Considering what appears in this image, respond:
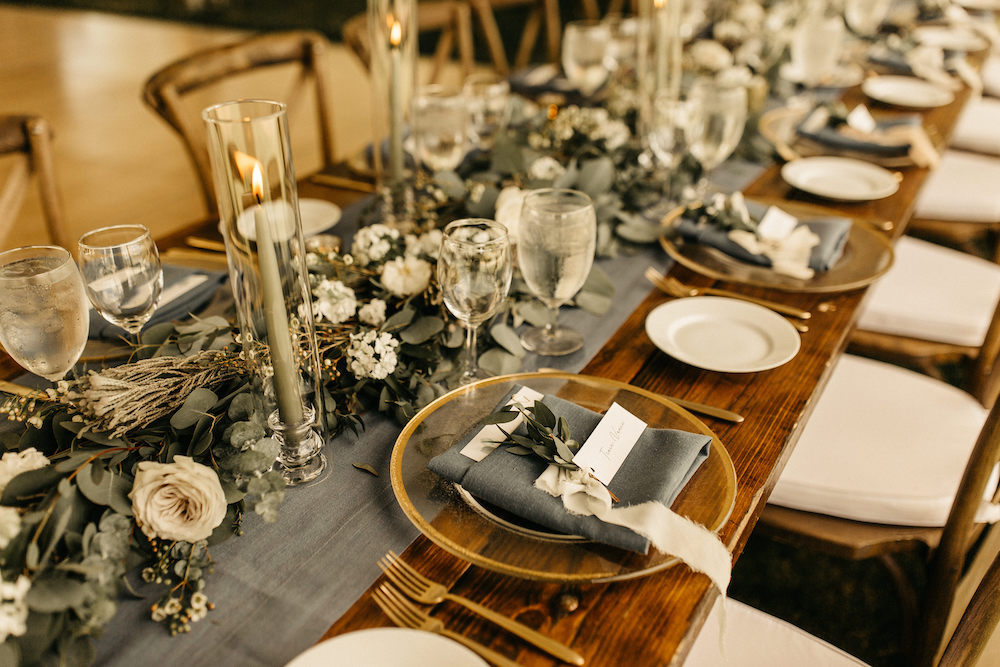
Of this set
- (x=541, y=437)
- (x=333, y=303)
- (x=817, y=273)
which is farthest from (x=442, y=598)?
(x=817, y=273)

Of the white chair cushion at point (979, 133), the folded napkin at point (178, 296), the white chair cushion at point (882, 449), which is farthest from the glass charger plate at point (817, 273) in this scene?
the white chair cushion at point (979, 133)

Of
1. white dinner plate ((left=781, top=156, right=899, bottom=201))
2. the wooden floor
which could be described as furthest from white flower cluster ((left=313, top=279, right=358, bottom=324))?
the wooden floor

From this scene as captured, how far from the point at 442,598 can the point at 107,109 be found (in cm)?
594

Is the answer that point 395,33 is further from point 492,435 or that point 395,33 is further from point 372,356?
point 492,435

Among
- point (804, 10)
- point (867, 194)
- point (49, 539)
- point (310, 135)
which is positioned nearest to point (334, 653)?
point (49, 539)

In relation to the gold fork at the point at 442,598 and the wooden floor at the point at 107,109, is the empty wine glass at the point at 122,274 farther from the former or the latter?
the wooden floor at the point at 107,109

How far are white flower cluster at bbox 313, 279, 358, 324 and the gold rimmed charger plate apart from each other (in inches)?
51.1

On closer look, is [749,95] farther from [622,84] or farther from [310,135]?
[310,135]

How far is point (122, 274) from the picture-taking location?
3.27 ft

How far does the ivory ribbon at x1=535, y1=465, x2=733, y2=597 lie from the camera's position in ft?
2.41

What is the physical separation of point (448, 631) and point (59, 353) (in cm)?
54

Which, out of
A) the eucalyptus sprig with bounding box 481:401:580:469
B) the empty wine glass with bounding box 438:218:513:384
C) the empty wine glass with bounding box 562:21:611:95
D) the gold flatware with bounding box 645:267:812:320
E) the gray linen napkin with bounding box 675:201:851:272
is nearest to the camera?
the eucalyptus sprig with bounding box 481:401:580:469

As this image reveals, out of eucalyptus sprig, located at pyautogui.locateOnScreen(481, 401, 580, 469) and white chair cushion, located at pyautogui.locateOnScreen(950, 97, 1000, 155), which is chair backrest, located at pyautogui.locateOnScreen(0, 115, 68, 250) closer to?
eucalyptus sprig, located at pyautogui.locateOnScreen(481, 401, 580, 469)

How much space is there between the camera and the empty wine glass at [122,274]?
3.23ft
